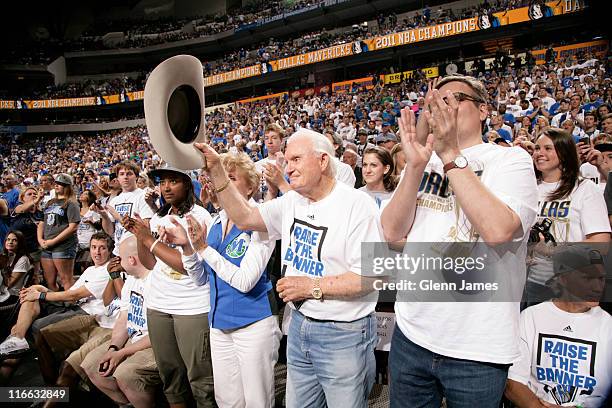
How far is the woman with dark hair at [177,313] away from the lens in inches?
104

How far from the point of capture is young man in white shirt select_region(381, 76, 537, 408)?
1.31 meters

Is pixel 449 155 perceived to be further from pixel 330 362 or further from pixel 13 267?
pixel 13 267

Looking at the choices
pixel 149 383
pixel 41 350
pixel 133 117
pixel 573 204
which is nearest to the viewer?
pixel 573 204

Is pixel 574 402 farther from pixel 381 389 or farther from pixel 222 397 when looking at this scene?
pixel 222 397

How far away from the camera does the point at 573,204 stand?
2.66 m

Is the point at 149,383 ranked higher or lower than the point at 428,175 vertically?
lower

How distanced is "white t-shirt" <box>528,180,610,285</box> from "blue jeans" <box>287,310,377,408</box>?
137cm

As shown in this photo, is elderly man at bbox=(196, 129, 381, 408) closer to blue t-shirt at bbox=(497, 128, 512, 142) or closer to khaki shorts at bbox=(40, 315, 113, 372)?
khaki shorts at bbox=(40, 315, 113, 372)

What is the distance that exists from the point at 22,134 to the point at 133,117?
10266 mm

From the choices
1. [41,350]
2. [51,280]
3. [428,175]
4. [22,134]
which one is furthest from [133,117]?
[428,175]

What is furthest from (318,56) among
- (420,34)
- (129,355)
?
(129,355)

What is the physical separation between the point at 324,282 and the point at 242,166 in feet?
3.38

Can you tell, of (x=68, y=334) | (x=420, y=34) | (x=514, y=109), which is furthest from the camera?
(x=420, y=34)

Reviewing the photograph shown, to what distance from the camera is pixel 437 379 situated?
59.5 inches
